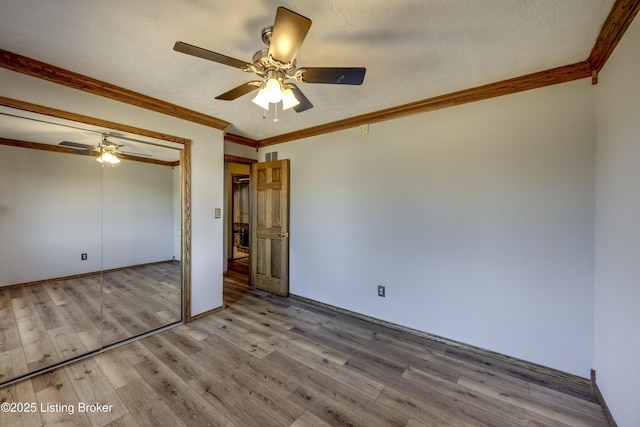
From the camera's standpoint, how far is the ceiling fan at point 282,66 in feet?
3.96

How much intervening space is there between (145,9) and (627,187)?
3043mm

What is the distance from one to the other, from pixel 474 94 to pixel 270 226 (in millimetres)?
3158

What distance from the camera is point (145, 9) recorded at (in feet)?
4.75

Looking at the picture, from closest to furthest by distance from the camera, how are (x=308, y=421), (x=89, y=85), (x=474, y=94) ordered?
(x=308, y=421) → (x=89, y=85) → (x=474, y=94)

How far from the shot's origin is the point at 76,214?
250 centimetres

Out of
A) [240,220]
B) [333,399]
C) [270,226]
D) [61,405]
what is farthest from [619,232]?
[240,220]

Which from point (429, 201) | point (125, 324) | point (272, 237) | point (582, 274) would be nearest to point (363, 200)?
point (429, 201)

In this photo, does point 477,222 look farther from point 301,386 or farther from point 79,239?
point 79,239

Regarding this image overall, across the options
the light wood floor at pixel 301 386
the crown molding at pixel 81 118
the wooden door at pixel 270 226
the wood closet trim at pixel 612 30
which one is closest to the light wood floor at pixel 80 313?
the light wood floor at pixel 301 386

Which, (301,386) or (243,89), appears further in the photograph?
(301,386)

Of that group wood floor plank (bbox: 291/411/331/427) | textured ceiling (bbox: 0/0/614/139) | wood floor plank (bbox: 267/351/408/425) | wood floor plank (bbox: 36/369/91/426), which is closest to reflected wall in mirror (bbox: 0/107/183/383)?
wood floor plank (bbox: 36/369/91/426)

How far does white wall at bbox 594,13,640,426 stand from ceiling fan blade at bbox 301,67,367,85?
1523 mm

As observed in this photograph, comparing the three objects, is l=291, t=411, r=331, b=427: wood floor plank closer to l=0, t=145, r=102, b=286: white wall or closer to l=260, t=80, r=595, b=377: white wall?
l=260, t=80, r=595, b=377: white wall

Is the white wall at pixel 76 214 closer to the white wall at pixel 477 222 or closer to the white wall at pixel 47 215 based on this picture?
the white wall at pixel 47 215
